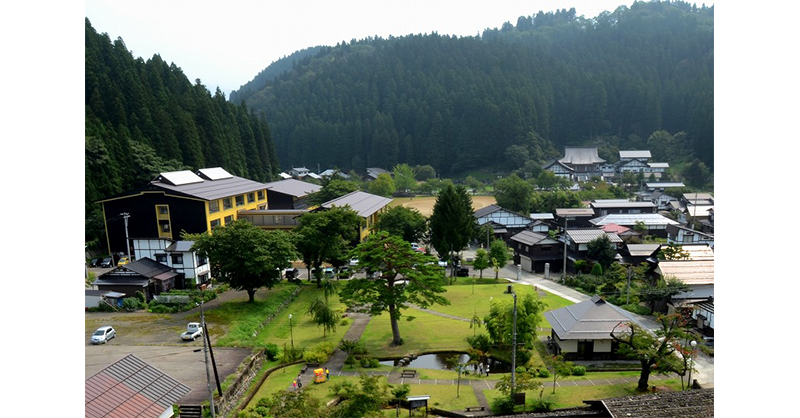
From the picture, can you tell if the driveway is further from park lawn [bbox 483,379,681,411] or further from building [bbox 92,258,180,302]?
park lawn [bbox 483,379,681,411]

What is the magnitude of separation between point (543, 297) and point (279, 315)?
13441 millimetres

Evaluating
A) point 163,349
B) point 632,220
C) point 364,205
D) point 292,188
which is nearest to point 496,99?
point 292,188

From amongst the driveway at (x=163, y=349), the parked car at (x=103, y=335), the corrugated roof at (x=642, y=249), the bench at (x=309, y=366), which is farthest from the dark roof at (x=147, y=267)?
the corrugated roof at (x=642, y=249)

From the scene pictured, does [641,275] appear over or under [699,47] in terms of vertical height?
under

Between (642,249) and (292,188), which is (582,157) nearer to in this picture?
(642,249)

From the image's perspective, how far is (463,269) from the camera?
29891 millimetres

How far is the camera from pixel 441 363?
17344 millimetres

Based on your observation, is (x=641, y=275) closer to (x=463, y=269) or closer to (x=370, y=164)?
(x=463, y=269)

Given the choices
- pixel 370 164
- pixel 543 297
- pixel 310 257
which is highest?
pixel 370 164

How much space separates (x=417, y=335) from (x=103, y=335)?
12326 mm

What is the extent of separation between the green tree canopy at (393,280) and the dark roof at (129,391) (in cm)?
870

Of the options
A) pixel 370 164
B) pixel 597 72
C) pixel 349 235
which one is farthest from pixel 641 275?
pixel 597 72

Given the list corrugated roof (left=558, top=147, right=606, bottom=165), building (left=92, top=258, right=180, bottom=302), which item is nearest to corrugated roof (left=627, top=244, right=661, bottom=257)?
building (left=92, top=258, right=180, bottom=302)

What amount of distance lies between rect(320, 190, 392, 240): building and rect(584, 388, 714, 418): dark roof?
21.6m
